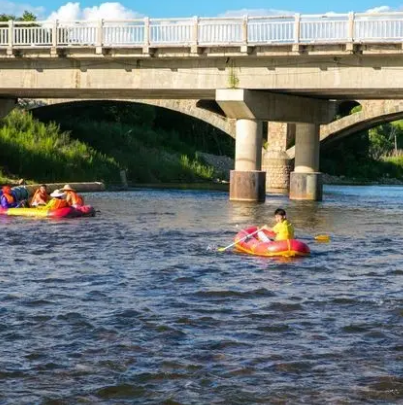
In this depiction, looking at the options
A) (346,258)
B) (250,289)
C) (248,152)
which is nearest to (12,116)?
(248,152)

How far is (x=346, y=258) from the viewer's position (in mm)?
22609

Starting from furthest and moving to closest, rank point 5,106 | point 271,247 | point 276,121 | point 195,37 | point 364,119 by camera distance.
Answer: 1. point 364,119
2. point 5,106
3. point 276,121
4. point 195,37
5. point 271,247

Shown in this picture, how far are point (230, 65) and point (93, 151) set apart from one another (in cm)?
1938

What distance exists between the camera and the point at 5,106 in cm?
5103

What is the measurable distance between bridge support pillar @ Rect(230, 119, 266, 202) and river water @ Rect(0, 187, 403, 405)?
16331 mm

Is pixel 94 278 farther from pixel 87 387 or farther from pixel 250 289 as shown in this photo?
pixel 87 387

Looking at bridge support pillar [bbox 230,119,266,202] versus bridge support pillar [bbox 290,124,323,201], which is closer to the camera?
bridge support pillar [bbox 230,119,266,202]

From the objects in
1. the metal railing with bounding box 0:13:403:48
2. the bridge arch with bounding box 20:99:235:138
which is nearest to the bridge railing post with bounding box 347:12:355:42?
the metal railing with bounding box 0:13:403:48

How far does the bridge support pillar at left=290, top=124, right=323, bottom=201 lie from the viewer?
47188 mm

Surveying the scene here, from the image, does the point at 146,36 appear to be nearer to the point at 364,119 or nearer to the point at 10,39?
the point at 10,39

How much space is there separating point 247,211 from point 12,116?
928 inches

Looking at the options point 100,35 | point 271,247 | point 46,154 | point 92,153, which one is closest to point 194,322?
point 271,247

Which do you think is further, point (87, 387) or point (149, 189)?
point (149, 189)

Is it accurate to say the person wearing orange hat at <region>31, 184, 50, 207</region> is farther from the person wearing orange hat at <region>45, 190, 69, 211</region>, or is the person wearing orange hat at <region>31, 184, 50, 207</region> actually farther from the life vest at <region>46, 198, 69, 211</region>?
the life vest at <region>46, 198, 69, 211</region>
